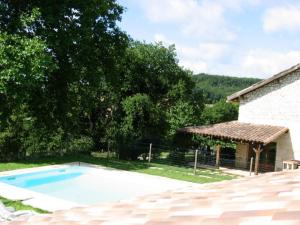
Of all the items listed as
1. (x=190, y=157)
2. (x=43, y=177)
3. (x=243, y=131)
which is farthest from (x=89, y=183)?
(x=243, y=131)

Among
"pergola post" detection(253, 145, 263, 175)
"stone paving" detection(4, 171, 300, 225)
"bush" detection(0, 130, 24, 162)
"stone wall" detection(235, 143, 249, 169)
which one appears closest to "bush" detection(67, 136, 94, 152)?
"bush" detection(0, 130, 24, 162)

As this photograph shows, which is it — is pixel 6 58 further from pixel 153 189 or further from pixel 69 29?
pixel 153 189

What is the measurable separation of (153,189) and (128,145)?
9879 millimetres

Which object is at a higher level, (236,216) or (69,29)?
(69,29)

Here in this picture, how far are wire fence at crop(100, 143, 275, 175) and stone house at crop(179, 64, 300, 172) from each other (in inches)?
7.6

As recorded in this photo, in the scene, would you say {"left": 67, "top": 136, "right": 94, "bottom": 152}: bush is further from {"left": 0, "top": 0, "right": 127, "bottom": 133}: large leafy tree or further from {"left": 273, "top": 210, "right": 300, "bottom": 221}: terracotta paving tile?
{"left": 273, "top": 210, "right": 300, "bottom": 221}: terracotta paving tile

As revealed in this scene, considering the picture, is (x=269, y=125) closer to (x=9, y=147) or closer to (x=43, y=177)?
(x=43, y=177)

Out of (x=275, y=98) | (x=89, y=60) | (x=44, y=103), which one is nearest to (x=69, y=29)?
(x=89, y=60)

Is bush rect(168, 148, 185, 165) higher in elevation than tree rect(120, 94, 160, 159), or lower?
lower

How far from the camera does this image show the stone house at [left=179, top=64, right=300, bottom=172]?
2766cm

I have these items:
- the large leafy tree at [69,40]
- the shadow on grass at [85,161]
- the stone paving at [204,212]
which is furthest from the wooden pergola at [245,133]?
the stone paving at [204,212]

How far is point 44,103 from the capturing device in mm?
25422

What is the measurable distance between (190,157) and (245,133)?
5042 mm

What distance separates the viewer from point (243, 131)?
28.2 m
